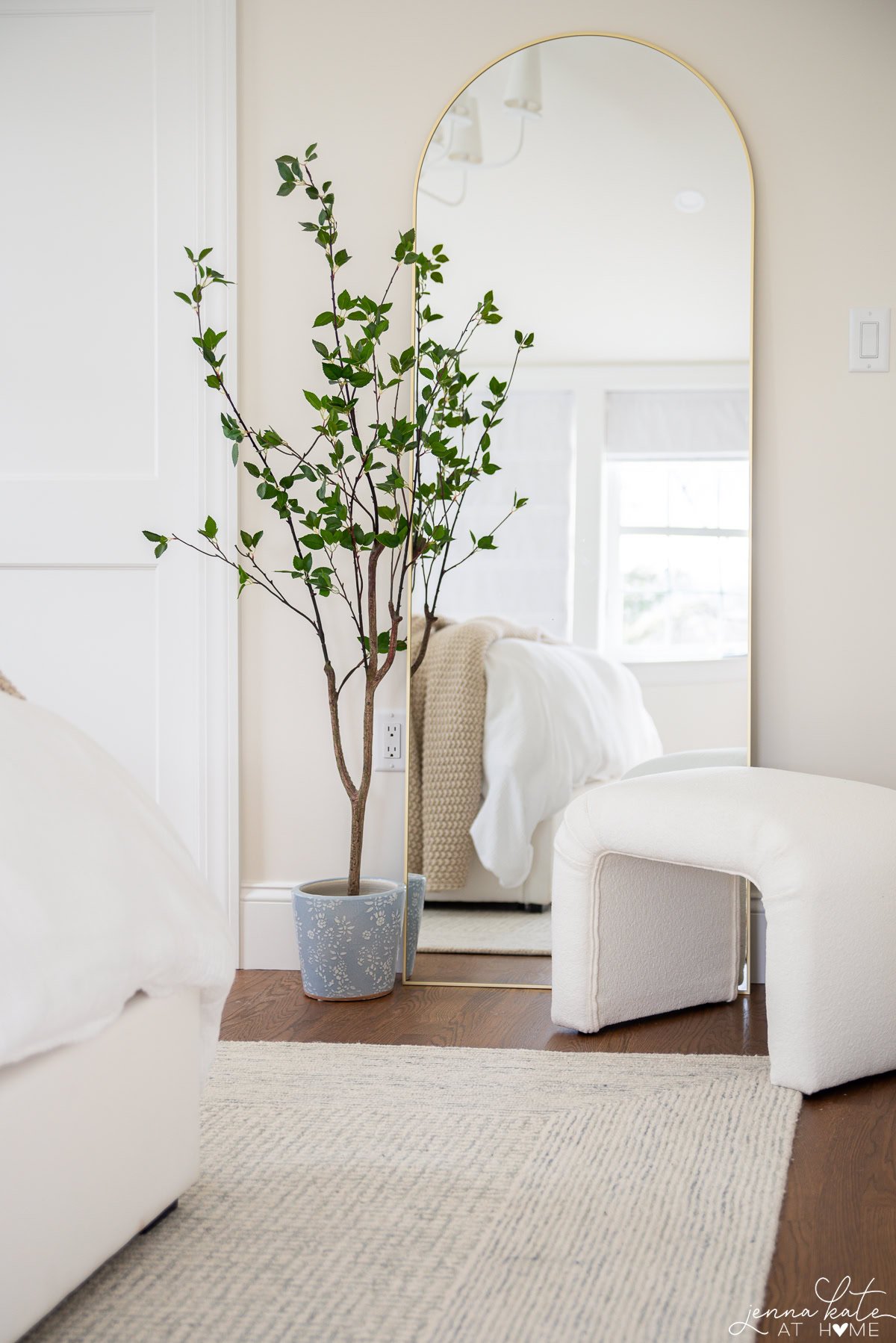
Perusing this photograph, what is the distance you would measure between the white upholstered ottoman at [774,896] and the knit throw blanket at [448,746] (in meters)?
0.45

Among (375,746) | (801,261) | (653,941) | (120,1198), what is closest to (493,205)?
(801,261)

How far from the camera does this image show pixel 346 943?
2277mm

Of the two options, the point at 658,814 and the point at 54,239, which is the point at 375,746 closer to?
the point at 658,814

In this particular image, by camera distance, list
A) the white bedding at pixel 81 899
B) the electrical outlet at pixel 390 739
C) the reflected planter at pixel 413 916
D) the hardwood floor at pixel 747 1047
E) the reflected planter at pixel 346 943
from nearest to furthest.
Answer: the white bedding at pixel 81 899 → the hardwood floor at pixel 747 1047 → the reflected planter at pixel 346 943 → the reflected planter at pixel 413 916 → the electrical outlet at pixel 390 739

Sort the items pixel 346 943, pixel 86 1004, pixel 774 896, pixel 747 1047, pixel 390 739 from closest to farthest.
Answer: pixel 86 1004
pixel 774 896
pixel 747 1047
pixel 346 943
pixel 390 739

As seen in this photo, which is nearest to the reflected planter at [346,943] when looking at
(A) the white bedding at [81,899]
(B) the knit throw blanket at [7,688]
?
(A) the white bedding at [81,899]

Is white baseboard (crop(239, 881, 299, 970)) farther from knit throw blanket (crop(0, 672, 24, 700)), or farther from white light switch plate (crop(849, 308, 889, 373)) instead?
white light switch plate (crop(849, 308, 889, 373))

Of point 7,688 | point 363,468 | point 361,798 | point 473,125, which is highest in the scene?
point 473,125

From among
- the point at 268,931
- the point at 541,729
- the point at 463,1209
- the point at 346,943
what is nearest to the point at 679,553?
the point at 541,729

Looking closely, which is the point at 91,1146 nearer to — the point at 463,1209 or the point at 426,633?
the point at 463,1209

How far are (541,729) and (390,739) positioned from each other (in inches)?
13.3

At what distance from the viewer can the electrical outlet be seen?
2.54m

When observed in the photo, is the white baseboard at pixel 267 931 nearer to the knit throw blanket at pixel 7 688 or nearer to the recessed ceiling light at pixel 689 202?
the knit throw blanket at pixel 7 688

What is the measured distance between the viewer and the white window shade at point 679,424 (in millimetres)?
2449
